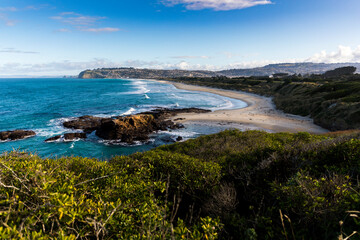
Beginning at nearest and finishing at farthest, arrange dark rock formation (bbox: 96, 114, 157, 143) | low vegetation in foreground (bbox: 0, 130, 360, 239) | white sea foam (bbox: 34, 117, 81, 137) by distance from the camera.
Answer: low vegetation in foreground (bbox: 0, 130, 360, 239) < dark rock formation (bbox: 96, 114, 157, 143) < white sea foam (bbox: 34, 117, 81, 137)

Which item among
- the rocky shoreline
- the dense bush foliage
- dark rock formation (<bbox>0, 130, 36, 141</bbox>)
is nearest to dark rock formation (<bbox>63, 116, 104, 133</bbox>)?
the rocky shoreline

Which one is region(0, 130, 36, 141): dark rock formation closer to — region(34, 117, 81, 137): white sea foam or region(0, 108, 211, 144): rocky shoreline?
region(0, 108, 211, 144): rocky shoreline

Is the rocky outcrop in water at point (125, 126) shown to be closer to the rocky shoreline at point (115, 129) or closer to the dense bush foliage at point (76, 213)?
the rocky shoreline at point (115, 129)

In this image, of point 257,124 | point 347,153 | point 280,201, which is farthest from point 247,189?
point 257,124

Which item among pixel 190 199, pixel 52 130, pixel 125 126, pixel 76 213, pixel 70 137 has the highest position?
pixel 76 213

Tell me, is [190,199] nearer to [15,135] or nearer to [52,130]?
[52,130]

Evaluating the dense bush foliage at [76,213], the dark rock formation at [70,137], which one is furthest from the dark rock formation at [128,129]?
the dense bush foliage at [76,213]

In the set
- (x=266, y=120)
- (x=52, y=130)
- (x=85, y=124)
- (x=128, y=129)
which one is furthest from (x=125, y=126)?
(x=266, y=120)

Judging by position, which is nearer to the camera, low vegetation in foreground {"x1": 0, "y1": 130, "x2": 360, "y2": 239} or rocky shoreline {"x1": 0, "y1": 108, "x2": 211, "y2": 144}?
low vegetation in foreground {"x1": 0, "y1": 130, "x2": 360, "y2": 239}

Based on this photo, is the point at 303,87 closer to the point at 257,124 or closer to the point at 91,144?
the point at 257,124

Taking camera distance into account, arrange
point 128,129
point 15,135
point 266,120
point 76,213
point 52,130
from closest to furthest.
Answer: point 76,213 → point 15,135 → point 128,129 → point 52,130 → point 266,120
